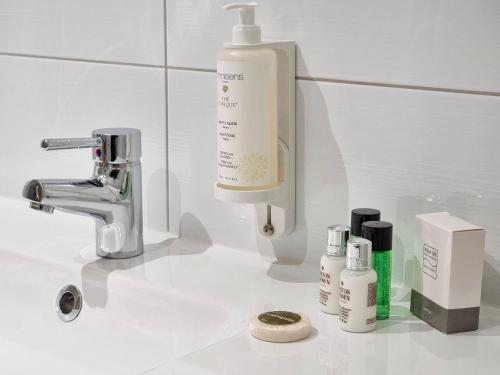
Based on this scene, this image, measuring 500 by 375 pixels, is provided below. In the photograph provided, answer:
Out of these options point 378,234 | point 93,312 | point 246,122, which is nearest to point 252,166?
point 246,122

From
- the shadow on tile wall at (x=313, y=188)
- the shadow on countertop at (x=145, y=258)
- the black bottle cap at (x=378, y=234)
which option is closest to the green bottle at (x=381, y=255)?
the black bottle cap at (x=378, y=234)

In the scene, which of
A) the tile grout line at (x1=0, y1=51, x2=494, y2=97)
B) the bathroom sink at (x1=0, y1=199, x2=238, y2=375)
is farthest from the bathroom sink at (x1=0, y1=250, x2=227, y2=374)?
the tile grout line at (x1=0, y1=51, x2=494, y2=97)

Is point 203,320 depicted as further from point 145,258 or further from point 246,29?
point 246,29

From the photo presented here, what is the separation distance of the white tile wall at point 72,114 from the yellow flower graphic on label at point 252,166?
0.23 metres

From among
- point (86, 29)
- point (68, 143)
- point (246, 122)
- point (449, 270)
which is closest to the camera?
point (449, 270)

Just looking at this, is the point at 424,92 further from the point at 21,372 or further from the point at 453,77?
the point at 21,372

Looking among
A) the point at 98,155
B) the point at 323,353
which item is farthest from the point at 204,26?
the point at 323,353

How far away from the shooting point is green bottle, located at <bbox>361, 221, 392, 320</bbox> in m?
0.83

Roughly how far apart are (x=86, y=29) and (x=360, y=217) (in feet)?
1.63

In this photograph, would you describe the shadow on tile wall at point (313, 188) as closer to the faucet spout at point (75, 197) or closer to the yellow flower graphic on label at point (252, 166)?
the yellow flower graphic on label at point (252, 166)

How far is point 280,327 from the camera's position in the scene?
81cm

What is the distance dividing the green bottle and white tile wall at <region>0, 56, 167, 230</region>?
1.21 feet

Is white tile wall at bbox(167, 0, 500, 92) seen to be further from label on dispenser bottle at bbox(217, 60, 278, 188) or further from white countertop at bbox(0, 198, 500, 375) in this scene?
white countertop at bbox(0, 198, 500, 375)

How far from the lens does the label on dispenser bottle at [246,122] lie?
0.89 m
